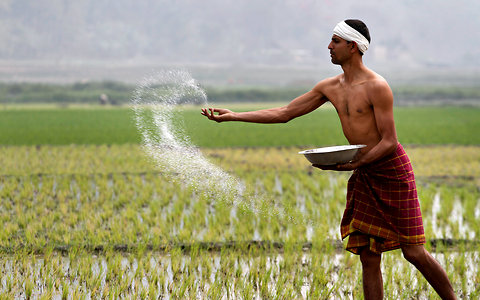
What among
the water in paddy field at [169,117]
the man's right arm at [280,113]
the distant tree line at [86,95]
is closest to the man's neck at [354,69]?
the man's right arm at [280,113]

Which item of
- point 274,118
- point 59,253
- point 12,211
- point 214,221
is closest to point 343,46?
point 274,118

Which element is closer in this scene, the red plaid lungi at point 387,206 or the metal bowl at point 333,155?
the metal bowl at point 333,155

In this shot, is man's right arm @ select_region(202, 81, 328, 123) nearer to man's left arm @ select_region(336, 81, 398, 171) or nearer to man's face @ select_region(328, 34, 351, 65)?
man's face @ select_region(328, 34, 351, 65)

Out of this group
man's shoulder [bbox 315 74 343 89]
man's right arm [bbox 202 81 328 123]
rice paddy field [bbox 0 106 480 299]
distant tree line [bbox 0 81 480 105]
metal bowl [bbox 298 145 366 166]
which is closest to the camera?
metal bowl [bbox 298 145 366 166]

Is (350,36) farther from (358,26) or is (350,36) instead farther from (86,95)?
(86,95)

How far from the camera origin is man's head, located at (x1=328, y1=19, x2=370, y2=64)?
8.25 feet

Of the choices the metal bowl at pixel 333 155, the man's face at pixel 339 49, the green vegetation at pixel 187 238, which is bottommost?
the green vegetation at pixel 187 238

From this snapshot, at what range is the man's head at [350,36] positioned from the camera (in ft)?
8.25

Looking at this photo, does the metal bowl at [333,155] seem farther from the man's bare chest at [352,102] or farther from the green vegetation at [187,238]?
the green vegetation at [187,238]

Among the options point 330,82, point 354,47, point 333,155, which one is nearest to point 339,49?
point 354,47

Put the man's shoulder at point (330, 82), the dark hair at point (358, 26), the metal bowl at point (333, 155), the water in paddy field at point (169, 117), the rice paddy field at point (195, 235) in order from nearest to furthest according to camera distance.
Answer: the metal bowl at point (333, 155) < the dark hair at point (358, 26) < the man's shoulder at point (330, 82) < the water in paddy field at point (169, 117) < the rice paddy field at point (195, 235)

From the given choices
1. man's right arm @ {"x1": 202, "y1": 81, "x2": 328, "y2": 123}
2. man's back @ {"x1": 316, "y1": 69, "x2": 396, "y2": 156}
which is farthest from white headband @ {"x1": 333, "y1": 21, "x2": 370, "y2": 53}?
man's right arm @ {"x1": 202, "y1": 81, "x2": 328, "y2": 123}

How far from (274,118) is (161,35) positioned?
323 feet

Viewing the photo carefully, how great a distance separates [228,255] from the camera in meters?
3.96
